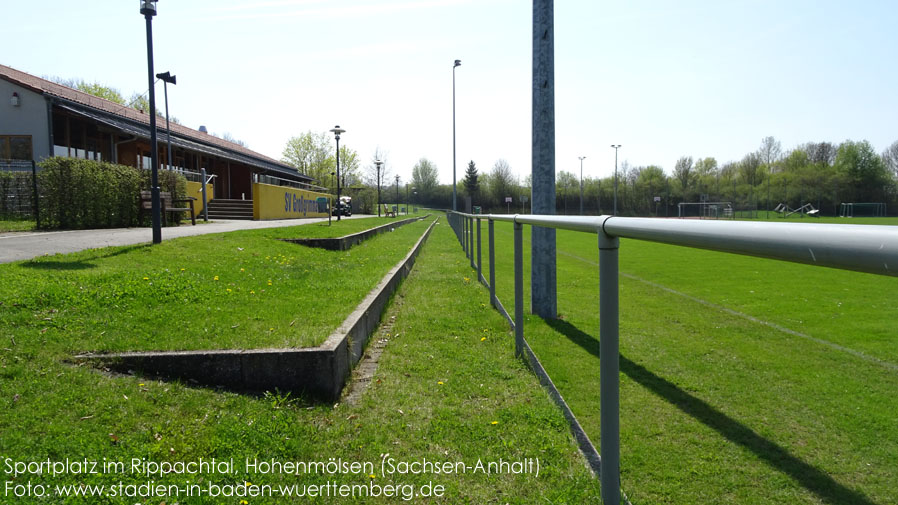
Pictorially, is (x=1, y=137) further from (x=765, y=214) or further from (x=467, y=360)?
(x=765, y=214)

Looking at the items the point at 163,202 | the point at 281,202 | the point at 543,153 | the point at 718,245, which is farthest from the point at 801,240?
the point at 281,202

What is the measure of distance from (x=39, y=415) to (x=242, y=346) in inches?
45.8

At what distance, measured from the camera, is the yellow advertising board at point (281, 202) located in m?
24.1

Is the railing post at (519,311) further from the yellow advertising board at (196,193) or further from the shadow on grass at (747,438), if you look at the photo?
the yellow advertising board at (196,193)

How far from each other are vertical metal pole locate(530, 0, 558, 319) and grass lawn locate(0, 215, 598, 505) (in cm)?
204

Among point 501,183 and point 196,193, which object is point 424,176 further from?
point 196,193

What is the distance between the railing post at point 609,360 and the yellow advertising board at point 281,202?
2284 cm

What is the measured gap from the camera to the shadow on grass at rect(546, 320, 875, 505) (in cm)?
232

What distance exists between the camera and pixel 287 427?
2.90 metres

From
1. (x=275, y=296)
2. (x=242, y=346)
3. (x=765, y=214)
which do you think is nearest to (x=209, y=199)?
(x=275, y=296)

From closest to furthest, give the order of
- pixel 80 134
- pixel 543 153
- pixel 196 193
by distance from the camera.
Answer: pixel 543 153 → pixel 196 193 → pixel 80 134

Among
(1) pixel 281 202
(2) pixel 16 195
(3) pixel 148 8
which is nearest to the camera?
(3) pixel 148 8

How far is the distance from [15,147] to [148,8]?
1724cm

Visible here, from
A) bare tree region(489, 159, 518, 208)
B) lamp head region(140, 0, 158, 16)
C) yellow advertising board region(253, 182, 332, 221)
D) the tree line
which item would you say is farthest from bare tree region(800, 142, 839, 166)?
lamp head region(140, 0, 158, 16)
